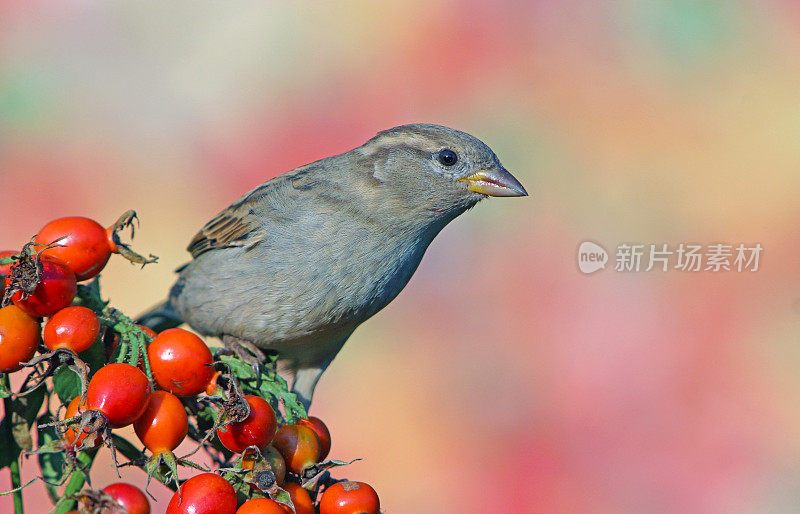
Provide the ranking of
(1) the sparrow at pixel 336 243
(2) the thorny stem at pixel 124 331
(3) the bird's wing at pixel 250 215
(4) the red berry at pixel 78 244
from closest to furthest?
(2) the thorny stem at pixel 124 331, (4) the red berry at pixel 78 244, (1) the sparrow at pixel 336 243, (3) the bird's wing at pixel 250 215

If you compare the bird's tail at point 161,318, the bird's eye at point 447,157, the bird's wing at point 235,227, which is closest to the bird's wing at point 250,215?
the bird's wing at point 235,227

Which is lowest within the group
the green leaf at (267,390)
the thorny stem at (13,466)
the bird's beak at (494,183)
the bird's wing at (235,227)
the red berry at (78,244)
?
the thorny stem at (13,466)

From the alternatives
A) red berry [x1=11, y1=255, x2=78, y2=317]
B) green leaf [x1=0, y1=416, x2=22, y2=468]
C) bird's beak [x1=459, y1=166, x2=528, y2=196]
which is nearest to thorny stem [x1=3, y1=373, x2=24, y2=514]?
green leaf [x1=0, y1=416, x2=22, y2=468]

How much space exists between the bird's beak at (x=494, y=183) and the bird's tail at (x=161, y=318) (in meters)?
0.95

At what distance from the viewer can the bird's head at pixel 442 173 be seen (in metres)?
1.93

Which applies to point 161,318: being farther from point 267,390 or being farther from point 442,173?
point 267,390

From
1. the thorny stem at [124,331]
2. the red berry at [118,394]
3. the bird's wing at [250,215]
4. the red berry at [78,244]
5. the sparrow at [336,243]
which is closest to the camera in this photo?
the red berry at [118,394]

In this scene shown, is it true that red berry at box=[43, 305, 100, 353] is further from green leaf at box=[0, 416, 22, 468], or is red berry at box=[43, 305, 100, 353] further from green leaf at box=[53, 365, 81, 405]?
green leaf at box=[0, 416, 22, 468]

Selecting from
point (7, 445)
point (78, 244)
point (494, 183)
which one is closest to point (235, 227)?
point (494, 183)

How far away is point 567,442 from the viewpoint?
3734 mm

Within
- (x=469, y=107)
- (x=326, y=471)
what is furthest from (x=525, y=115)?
(x=326, y=471)

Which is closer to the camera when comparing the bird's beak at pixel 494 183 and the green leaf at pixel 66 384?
the green leaf at pixel 66 384

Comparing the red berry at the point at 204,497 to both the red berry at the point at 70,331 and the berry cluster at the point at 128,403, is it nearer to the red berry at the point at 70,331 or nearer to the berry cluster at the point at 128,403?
the berry cluster at the point at 128,403

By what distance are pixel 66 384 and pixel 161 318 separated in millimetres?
1198
